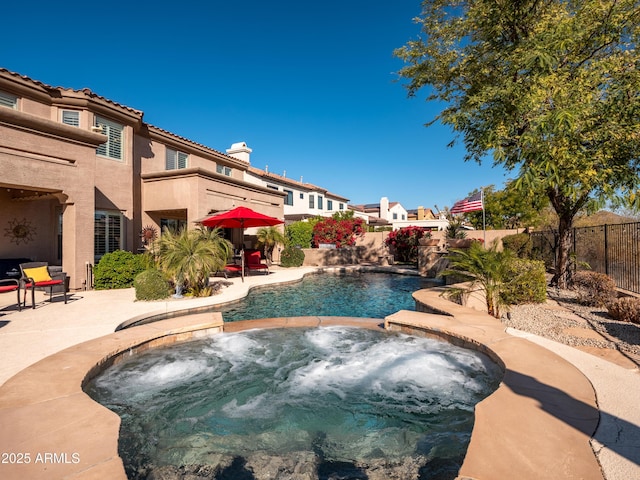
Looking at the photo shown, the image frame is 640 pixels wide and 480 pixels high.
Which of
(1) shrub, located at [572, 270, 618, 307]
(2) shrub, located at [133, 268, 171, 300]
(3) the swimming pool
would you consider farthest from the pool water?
(1) shrub, located at [572, 270, 618, 307]

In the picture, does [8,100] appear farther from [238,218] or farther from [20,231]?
[238,218]

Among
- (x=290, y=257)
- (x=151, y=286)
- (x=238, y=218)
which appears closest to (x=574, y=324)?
(x=151, y=286)

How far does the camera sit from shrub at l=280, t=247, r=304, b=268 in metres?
19.4

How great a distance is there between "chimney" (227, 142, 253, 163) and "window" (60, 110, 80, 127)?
12006mm

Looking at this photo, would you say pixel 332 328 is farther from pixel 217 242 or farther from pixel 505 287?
pixel 217 242

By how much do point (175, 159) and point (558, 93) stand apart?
1633cm

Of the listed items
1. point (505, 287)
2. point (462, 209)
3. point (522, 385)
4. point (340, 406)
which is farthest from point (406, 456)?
point (462, 209)

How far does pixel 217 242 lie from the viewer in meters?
10.2

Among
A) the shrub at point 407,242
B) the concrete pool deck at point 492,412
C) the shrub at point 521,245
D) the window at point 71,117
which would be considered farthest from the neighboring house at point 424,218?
the concrete pool deck at point 492,412

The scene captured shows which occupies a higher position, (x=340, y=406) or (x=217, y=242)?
(x=217, y=242)

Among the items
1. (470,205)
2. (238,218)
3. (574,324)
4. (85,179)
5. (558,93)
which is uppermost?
(558,93)

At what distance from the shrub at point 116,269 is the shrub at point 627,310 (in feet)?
41.3

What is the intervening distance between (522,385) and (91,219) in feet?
40.8

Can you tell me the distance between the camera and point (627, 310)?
5.79 m
